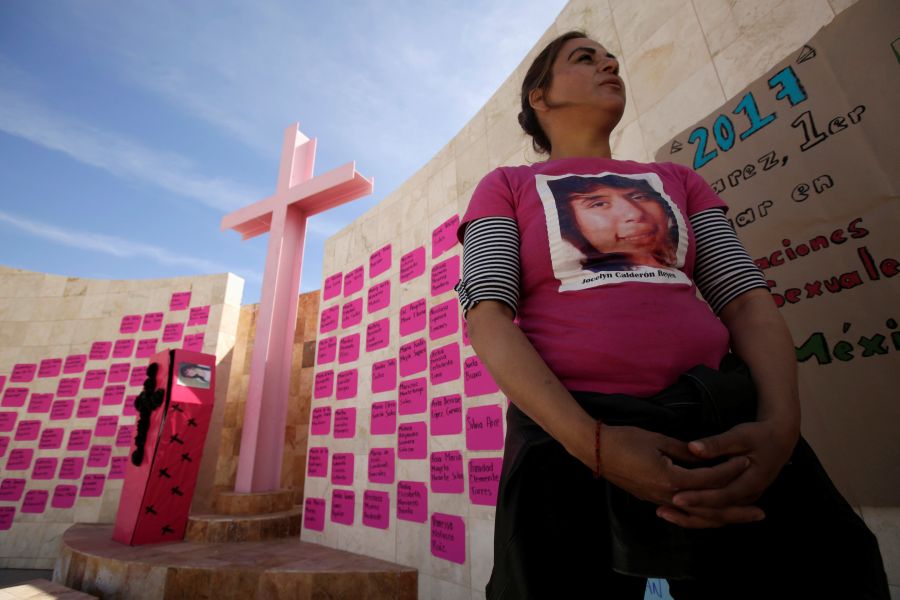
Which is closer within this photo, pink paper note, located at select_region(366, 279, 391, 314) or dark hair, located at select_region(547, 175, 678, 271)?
dark hair, located at select_region(547, 175, 678, 271)

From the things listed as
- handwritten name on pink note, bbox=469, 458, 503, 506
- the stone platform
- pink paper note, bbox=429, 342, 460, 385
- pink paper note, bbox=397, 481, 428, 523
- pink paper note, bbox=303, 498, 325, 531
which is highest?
pink paper note, bbox=429, 342, 460, 385

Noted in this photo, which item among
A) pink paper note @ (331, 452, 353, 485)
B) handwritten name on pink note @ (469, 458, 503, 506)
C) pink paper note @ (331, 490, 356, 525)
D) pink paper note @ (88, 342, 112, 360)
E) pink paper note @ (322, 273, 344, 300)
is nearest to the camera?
handwritten name on pink note @ (469, 458, 503, 506)

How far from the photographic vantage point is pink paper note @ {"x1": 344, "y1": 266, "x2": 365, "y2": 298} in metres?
3.68

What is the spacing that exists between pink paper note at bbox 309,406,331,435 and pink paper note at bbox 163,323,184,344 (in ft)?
8.58

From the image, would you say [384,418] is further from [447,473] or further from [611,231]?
[611,231]

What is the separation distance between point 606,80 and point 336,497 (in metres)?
3.22

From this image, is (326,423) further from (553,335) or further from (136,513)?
(553,335)

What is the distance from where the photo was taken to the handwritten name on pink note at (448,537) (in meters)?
2.22

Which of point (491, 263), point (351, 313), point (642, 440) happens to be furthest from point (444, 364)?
point (642, 440)

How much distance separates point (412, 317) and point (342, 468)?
1314mm

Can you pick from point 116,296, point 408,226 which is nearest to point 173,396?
point 408,226

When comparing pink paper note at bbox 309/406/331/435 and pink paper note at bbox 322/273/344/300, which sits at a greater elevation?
pink paper note at bbox 322/273/344/300

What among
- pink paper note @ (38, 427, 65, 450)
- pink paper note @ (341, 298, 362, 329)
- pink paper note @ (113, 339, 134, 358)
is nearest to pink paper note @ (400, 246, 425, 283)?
pink paper note @ (341, 298, 362, 329)

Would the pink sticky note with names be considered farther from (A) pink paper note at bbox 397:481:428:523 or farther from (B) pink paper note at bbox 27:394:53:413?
(A) pink paper note at bbox 397:481:428:523
